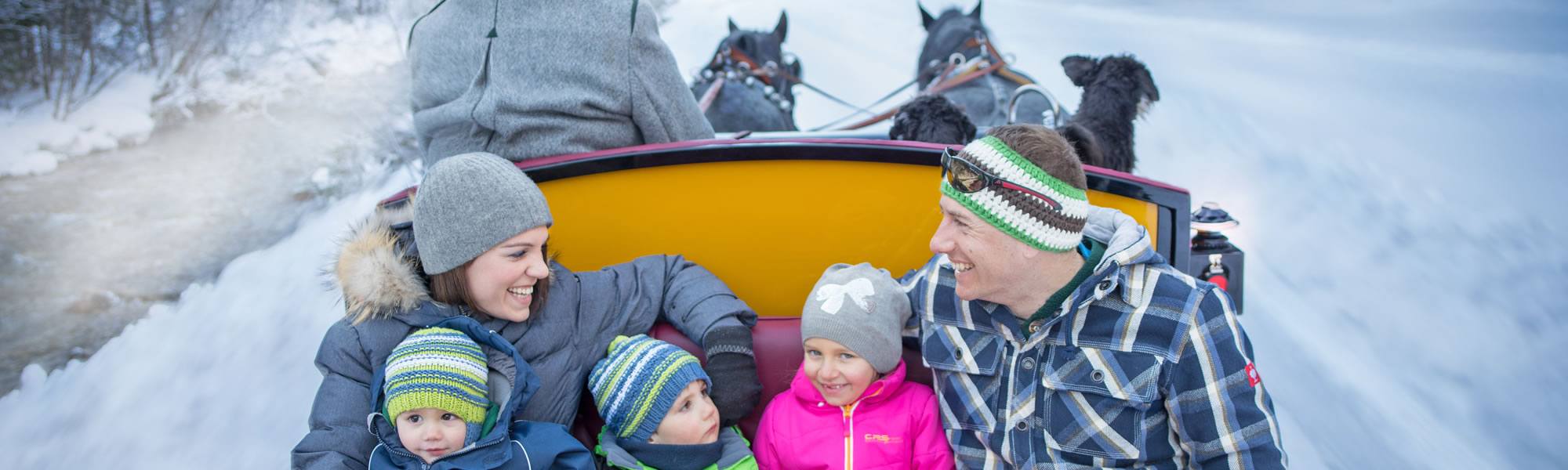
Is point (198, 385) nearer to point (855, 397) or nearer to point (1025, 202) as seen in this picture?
point (855, 397)

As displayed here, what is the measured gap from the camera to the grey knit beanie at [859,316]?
176 cm

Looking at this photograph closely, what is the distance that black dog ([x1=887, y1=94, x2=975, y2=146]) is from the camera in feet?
8.73

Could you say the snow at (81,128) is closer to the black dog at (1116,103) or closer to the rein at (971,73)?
the rein at (971,73)

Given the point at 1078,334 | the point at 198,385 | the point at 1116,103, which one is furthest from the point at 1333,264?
the point at 198,385

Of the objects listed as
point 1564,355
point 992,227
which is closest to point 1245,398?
point 992,227

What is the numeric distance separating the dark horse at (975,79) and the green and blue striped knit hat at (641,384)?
81.7 inches

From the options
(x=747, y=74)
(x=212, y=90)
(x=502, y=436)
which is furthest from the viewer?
(x=747, y=74)

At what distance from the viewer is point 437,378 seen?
1552mm

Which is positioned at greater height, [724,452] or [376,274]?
[376,274]

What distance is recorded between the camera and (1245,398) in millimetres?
1447

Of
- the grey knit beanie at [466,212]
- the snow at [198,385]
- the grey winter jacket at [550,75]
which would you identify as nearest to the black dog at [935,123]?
the grey winter jacket at [550,75]

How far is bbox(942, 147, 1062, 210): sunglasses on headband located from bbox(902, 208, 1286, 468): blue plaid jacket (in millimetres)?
180

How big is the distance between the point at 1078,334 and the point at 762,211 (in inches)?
32.9

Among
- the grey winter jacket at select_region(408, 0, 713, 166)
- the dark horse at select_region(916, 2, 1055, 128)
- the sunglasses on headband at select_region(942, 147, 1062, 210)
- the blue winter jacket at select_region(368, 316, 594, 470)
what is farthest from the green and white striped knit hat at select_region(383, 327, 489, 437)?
the dark horse at select_region(916, 2, 1055, 128)
